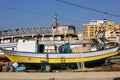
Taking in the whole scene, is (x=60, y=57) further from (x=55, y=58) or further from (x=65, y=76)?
(x=65, y=76)

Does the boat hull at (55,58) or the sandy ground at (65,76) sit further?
the boat hull at (55,58)

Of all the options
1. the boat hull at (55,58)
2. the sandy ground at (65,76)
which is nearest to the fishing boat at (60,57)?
the boat hull at (55,58)

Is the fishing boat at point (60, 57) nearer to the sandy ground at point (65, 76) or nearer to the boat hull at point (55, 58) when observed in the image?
the boat hull at point (55, 58)

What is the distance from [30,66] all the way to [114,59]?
35.0ft

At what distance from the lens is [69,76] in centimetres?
1828

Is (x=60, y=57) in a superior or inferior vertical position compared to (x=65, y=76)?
superior

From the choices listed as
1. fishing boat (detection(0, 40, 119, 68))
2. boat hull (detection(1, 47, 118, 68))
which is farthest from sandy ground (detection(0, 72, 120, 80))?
boat hull (detection(1, 47, 118, 68))

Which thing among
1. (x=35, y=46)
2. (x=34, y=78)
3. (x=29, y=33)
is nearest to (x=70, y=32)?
(x=29, y=33)

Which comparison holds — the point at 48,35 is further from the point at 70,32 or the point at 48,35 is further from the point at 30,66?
the point at 30,66

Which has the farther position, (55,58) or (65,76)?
(55,58)

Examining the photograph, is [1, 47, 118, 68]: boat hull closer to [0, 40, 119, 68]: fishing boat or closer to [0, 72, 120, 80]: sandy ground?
[0, 40, 119, 68]: fishing boat

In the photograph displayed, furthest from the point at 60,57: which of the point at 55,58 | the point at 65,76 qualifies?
the point at 65,76

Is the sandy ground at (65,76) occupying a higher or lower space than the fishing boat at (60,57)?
lower

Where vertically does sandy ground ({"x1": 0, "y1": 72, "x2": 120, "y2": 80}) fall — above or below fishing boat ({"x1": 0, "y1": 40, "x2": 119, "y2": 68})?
below
